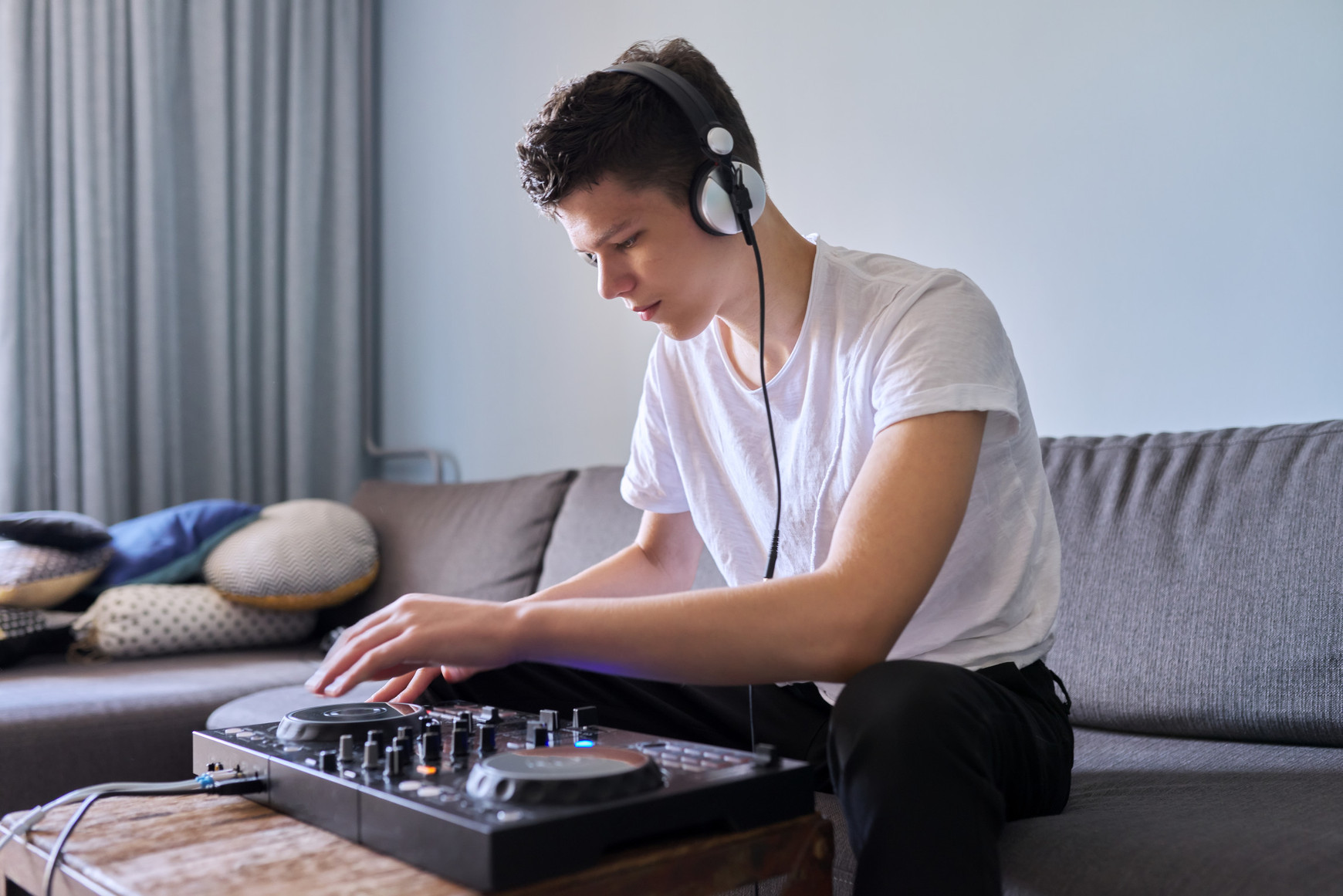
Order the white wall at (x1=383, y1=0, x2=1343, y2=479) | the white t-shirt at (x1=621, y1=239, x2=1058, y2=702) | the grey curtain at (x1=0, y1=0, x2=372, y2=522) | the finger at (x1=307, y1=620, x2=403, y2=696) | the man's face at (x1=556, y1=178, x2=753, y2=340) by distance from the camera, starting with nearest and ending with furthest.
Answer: the finger at (x1=307, y1=620, x2=403, y2=696) → the white t-shirt at (x1=621, y1=239, x2=1058, y2=702) → the man's face at (x1=556, y1=178, x2=753, y2=340) → the white wall at (x1=383, y1=0, x2=1343, y2=479) → the grey curtain at (x1=0, y1=0, x2=372, y2=522)

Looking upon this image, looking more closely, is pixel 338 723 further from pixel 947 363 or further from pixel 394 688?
pixel 947 363

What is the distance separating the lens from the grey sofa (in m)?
0.82

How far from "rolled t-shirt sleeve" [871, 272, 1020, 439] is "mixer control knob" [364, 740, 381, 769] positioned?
1.55 feet

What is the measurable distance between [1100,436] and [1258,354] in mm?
227

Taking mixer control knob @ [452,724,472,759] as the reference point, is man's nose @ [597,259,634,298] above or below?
above

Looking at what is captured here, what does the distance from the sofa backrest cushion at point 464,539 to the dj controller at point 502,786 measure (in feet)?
3.94

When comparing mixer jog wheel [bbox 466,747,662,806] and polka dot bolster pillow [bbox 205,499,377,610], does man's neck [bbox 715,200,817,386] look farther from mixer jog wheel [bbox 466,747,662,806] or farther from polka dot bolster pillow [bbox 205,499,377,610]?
polka dot bolster pillow [bbox 205,499,377,610]

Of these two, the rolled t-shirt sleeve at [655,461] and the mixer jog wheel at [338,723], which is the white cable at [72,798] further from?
the rolled t-shirt sleeve at [655,461]

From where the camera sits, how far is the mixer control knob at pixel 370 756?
703 millimetres

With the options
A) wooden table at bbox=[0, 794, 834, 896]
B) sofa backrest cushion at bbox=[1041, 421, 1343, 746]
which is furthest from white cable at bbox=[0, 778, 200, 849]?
sofa backrest cushion at bbox=[1041, 421, 1343, 746]

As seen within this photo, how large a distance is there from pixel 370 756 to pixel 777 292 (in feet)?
2.12

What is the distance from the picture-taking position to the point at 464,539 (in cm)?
218

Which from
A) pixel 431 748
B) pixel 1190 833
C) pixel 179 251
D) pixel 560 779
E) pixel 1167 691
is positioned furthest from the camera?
pixel 179 251

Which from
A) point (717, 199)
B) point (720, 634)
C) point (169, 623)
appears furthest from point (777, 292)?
point (169, 623)
